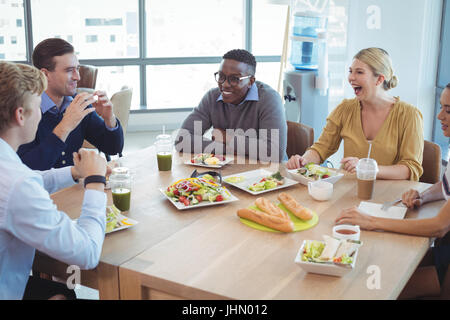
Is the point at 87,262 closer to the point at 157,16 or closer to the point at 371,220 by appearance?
the point at 371,220

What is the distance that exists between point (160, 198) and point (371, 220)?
86 cm

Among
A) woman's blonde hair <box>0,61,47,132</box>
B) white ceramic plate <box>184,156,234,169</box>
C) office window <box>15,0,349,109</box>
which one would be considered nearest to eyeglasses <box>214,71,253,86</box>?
white ceramic plate <box>184,156,234,169</box>

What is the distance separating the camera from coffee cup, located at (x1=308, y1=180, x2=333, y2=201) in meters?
2.21

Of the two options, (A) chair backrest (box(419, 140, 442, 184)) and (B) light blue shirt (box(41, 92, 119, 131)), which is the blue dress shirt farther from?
(A) chair backrest (box(419, 140, 442, 184))

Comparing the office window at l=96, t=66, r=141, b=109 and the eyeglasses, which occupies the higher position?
the eyeglasses

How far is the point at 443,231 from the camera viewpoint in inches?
75.0

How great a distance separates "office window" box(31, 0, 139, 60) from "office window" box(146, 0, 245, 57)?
0.24 metres

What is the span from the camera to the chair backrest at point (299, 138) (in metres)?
3.08

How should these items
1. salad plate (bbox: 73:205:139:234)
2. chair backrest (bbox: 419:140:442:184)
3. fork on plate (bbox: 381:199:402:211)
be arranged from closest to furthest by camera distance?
salad plate (bbox: 73:205:139:234)
fork on plate (bbox: 381:199:402:211)
chair backrest (bbox: 419:140:442:184)

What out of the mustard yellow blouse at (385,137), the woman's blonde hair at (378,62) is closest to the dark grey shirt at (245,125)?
the mustard yellow blouse at (385,137)

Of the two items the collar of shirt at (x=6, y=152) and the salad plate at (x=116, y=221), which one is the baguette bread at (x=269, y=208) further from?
the collar of shirt at (x=6, y=152)

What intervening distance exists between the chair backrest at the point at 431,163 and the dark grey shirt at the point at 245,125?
74cm

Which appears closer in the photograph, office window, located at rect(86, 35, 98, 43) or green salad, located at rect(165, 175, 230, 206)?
green salad, located at rect(165, 175, 230, 206)

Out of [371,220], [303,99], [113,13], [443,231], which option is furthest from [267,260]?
[113,13]
